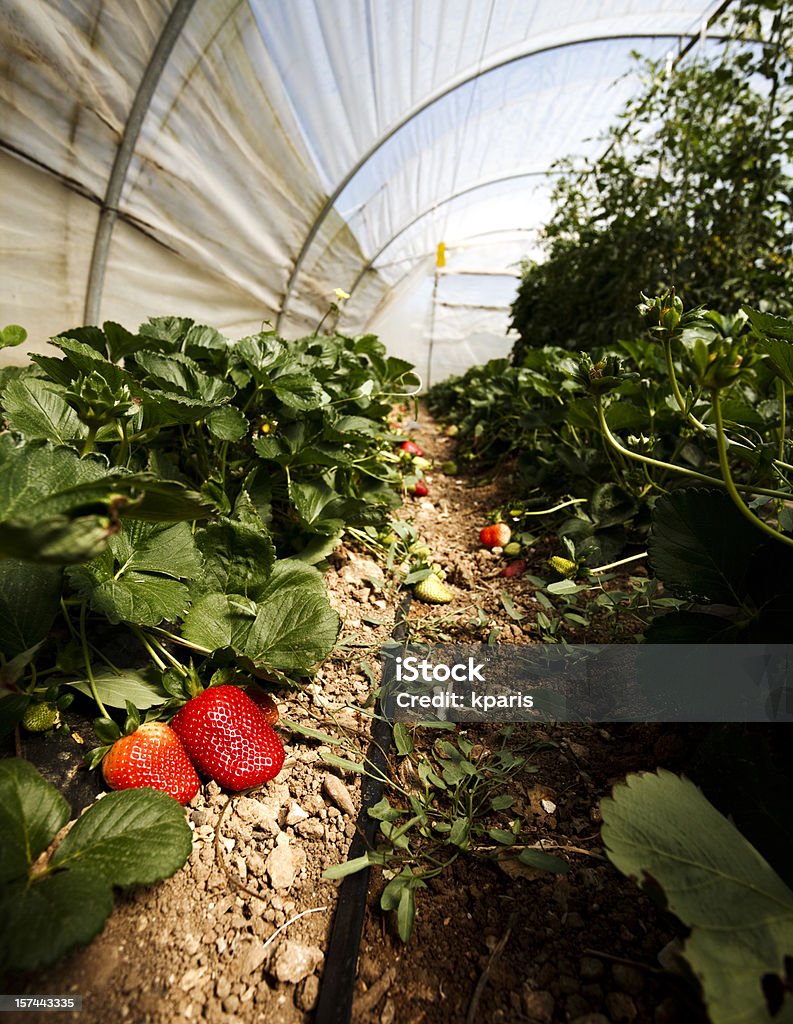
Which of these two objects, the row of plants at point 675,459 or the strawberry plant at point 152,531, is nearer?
the strawberry plant at point 152,531

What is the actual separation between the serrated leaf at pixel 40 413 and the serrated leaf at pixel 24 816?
501 millimetres

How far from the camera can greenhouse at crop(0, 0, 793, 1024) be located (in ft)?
2.00

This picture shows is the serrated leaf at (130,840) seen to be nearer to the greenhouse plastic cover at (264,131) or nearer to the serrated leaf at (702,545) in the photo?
the serrated leaf at (702,545)

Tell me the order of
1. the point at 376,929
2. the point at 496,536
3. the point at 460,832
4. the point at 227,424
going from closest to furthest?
1. the point at 376,929
2. the point at 460,832
3. the point at 227,424
4. the point at 496,536

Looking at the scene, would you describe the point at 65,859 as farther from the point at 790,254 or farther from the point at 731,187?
the point at 731,187

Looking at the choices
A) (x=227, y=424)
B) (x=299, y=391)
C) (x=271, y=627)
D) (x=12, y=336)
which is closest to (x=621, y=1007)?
(x=271, y=627)

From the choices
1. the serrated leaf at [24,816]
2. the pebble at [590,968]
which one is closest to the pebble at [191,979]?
the serrated leaf at [24,816]

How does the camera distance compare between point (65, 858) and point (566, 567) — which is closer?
point (65, 858)

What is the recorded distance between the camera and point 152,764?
81 centimetres

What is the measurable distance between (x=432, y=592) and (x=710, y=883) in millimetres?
1034

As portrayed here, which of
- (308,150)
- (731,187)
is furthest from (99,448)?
(308,150)

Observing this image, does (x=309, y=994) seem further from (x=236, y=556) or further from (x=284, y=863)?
(x=236, y=556)

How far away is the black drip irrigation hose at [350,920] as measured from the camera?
65 cm

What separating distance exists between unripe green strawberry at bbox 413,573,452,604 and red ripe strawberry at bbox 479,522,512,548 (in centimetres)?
38
